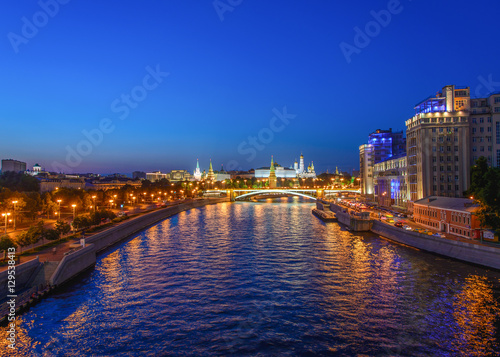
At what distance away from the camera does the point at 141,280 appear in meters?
22.6

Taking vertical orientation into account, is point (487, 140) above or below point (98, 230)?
above

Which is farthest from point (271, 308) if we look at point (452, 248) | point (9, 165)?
point (9, 165)

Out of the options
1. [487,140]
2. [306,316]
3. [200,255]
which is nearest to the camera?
[306,316]

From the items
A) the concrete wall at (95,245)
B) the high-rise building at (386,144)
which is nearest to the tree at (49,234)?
the concrete wall at (95,245)

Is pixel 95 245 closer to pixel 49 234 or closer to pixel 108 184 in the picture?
pixel 49 234

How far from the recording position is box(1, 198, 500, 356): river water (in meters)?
14.1

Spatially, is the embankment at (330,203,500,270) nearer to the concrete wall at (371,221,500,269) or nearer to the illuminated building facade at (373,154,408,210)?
the concrete wall at (371,221,500,269)

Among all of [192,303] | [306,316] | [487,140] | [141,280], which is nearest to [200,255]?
[141,280]

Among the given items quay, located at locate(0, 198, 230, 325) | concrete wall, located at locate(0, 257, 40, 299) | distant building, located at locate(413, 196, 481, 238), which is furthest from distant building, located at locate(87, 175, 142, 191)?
distant building, located at locate(413, 196, 481, 238)

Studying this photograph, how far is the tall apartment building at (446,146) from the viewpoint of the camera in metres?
44.6

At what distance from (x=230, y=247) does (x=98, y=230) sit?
13805mm

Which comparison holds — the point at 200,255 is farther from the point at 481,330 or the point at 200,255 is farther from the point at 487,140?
the point at 487,140

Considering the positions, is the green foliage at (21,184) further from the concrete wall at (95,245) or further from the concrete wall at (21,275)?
the concrete wall at (21,275)

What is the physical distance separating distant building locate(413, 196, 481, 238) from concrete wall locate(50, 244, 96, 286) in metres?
30.1
